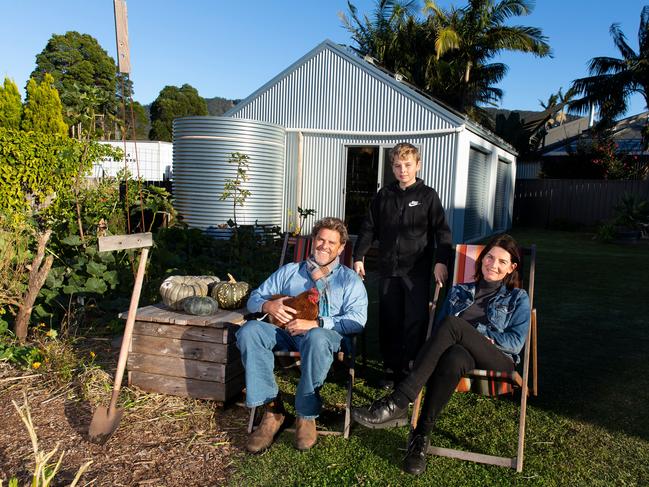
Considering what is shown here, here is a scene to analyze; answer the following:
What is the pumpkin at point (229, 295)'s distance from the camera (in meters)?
3.85

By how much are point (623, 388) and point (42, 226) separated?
5.91 m

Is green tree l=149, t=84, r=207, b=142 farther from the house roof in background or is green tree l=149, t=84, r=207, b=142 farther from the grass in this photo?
the grass

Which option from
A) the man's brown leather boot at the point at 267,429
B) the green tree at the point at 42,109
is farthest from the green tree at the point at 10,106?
the man's brown leather boot at the point at 267,429

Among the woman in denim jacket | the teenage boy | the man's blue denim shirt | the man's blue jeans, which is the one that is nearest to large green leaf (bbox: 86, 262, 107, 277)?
the man's blue denim shirt

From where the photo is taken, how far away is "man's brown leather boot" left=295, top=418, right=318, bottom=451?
3.02m

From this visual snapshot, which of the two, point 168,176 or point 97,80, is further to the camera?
point 97,80

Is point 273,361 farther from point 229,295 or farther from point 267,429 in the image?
point 229,295

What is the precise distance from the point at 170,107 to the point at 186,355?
54.6m

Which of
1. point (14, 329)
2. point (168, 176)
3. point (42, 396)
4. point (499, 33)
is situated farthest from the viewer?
point (499, 33)

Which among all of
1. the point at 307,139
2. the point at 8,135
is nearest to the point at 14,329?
the point at 8,135

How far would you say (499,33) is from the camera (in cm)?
2589

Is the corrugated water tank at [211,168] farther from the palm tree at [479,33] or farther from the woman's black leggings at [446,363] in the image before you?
the palm tree at [479,33]

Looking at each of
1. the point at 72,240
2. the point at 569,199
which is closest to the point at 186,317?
the point at 72,240

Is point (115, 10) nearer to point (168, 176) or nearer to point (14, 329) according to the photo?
point (14, 329)
